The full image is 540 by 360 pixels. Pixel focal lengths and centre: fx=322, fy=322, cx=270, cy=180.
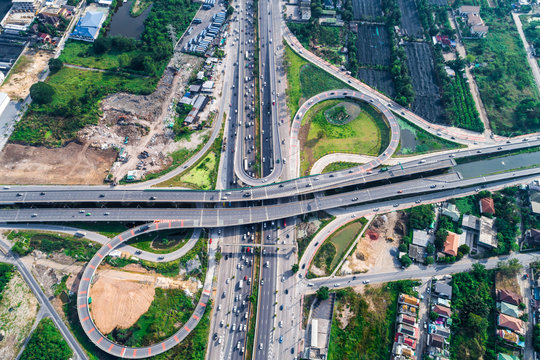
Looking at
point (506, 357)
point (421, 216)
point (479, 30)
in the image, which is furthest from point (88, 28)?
point (506, 357)

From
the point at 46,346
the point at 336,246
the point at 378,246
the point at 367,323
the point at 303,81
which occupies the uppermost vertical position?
the point at 303,81

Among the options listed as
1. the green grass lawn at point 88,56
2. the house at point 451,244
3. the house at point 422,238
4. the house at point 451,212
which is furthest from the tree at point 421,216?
the green grass lawn at point 88,56

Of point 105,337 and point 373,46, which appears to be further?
point 373,46

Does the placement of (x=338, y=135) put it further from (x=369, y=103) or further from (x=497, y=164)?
(x=497, y=164)

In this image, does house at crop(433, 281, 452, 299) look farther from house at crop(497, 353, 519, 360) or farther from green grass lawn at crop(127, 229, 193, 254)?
green grass lawn at crop(127, 229, 193, 254)

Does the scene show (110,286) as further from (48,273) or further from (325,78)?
(325,78)

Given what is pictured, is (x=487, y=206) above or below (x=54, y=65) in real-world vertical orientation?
below

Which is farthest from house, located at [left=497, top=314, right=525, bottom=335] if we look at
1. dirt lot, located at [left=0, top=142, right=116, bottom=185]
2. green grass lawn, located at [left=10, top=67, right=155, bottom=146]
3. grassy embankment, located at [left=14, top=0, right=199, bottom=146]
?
grassy embankment, located at [left=14, top=0, right=199, bottom=146]
